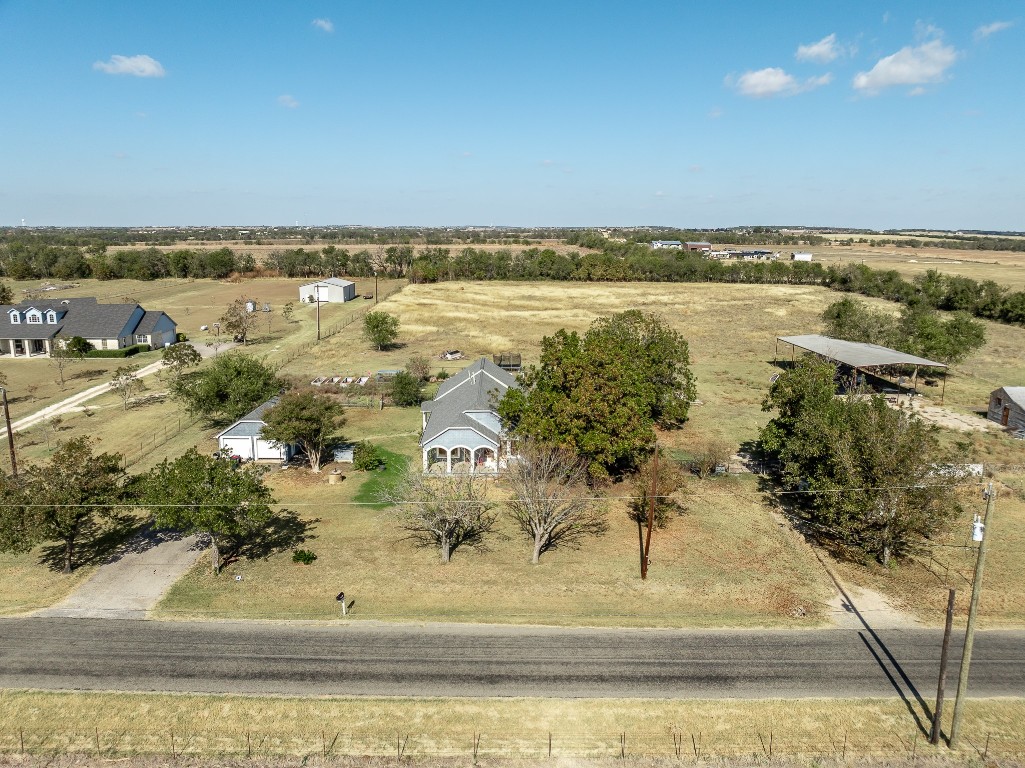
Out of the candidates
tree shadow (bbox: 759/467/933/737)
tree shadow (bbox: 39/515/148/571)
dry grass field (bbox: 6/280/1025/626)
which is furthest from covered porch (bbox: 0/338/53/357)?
tree shadow (bbox: 759/467/933/737)

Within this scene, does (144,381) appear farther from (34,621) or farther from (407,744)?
(407,744)

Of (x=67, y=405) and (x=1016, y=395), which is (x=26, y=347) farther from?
(x=1016, y=395)

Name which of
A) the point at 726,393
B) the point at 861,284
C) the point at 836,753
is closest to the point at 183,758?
the point at 836,753

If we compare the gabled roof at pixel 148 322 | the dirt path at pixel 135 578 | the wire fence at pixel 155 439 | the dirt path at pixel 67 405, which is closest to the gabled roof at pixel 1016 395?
the dirt path at pixel 135 578

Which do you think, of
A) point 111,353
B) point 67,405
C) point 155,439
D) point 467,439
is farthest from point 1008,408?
point 111,353

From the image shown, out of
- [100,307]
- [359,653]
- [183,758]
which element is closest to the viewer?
[183,758]

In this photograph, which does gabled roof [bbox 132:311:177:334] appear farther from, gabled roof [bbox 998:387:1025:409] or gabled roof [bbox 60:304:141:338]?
gabled roof [bbox 998:387:1025:409]

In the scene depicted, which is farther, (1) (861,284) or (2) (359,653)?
(1) (861,284)
